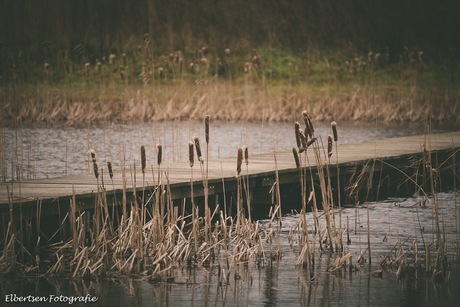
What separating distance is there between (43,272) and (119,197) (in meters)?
1.51

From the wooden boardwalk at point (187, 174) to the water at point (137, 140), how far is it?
1.40 m

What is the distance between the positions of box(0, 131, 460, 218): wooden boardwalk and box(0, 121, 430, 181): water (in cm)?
140

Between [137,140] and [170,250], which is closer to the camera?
[170,250]

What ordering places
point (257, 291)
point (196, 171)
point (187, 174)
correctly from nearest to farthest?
1. point (257, 291)
2. point (187, 174)
3. point (196, 171)

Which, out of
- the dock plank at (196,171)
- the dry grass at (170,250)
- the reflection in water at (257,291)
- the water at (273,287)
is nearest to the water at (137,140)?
the dock plank at (196,171)

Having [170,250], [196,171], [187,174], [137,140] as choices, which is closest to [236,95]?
[137,140]

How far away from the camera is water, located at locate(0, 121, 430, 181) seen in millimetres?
15211

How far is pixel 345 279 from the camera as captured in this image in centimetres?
856

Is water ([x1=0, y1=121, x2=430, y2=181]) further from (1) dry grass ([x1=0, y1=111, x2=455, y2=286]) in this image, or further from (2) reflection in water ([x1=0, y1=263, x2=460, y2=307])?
(2) reflection in water ([x1=0, y1=263, x2=460, y2=307])

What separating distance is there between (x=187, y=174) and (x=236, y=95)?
1240cm

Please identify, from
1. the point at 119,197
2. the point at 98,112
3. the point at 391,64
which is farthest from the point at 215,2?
the point at 119,197

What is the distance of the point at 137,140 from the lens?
18.1 meters

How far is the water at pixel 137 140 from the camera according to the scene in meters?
15.2

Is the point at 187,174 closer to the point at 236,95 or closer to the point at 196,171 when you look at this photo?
the point at 196,171
